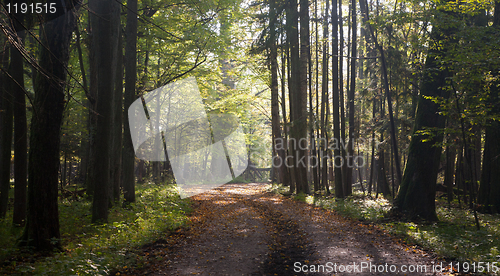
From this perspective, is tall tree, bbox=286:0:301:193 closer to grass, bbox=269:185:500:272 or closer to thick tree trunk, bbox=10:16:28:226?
grass, bbox=269:185:500:272

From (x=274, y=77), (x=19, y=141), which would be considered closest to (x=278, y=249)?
(x=19, y=141)

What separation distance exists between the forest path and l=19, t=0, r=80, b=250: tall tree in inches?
77.1

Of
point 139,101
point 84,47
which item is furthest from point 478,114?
point 139,101

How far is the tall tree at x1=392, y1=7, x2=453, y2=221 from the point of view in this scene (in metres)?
8.82

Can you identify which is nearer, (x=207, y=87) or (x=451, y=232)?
(x=451, y=232)

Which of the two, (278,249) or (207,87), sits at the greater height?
(207,87)

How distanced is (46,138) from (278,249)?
5024 millimetres

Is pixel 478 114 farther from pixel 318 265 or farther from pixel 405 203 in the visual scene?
pixel 318 265

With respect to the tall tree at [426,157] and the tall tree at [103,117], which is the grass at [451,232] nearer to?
the tall tree at [426,157]

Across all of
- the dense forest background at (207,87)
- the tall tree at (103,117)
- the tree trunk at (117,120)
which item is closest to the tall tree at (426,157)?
the dense forest background at (207,87)

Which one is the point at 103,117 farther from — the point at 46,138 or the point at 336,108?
the point at 336,108

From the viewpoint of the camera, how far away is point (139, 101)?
17422 mm

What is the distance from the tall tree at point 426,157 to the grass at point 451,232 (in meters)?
0.60

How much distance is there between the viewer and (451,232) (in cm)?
710
